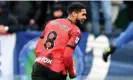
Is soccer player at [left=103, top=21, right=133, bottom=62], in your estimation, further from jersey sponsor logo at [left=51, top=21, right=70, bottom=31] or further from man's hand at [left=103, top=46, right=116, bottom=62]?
jersey sponsor logo at [left=51, top=21, right=70, bottom=31]

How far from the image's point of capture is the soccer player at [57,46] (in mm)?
6273

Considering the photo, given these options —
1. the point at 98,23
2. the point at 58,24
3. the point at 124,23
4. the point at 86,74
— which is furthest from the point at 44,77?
the point at 124,23

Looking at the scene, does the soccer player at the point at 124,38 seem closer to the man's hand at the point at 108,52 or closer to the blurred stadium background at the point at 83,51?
the man's hand at the point at 108,52

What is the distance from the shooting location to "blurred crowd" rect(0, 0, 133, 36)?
32.8ft

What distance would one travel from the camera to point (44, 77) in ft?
20.8

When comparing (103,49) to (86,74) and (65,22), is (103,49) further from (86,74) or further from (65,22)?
(65,22)

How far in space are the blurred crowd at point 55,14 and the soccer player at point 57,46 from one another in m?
3.32

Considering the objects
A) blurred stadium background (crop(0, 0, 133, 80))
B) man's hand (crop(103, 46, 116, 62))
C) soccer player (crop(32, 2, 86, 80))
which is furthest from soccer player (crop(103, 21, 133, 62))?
soccer player (crop(32, 2, 86, 80))

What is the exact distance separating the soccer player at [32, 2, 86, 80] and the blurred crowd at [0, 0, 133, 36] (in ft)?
10.9

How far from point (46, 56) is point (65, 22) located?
469 millimetres

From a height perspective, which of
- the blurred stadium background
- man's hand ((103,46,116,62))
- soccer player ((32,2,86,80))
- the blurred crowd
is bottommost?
soccer player ((32,2,86,80))

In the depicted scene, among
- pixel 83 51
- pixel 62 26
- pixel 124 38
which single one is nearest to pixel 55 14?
pixel 83 51

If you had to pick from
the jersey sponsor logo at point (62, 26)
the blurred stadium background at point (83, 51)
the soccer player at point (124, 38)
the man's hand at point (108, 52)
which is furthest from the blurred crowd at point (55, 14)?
the jersey sponsor logo at point (62, 26)

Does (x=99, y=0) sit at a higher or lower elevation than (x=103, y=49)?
higher
